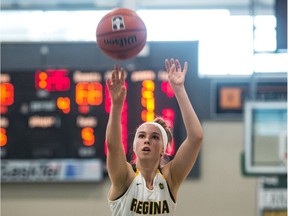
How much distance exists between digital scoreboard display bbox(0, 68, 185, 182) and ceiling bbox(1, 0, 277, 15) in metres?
4.19

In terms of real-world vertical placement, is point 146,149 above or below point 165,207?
above

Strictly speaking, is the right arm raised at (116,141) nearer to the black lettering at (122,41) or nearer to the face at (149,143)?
the face at (149,143)

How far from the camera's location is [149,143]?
3.44 meters

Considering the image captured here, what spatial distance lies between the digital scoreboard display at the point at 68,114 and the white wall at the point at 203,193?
37cm

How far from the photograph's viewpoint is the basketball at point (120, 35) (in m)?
4.00

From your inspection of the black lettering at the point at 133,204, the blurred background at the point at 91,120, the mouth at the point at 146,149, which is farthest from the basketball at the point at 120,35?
the blurred background at the point at 91,120

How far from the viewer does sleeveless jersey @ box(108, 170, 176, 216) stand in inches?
132

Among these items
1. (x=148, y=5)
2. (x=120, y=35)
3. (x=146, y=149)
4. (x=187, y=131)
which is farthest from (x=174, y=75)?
(x=148, y=5)

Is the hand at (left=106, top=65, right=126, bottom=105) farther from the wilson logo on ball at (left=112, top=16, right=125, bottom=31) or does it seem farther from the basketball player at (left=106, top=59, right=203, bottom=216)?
the wilson logo on ball at (left=112, top=16, right=125, bottom=31)

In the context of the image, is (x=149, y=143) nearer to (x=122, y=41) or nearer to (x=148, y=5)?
(x=122, y=41)

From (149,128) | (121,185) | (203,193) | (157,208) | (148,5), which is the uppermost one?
(148,5)

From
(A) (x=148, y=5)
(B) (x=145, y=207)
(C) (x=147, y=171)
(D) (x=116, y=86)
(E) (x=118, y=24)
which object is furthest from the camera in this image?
(A) (x=148, y=5)

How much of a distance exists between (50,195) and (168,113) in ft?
5.58

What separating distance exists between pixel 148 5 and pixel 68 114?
462cm
